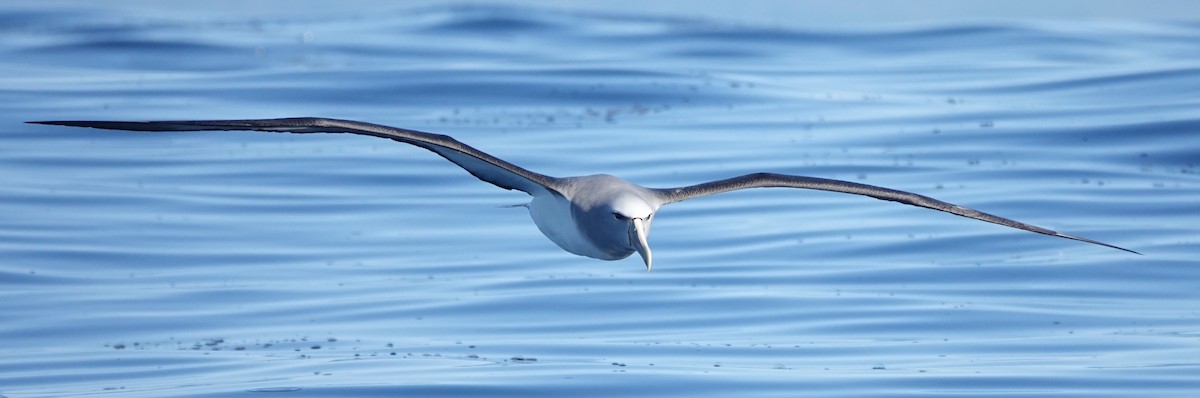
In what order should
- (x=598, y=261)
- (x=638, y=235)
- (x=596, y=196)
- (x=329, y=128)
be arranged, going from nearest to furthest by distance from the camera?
(x=329, y=128) → (x=638, y=235) → (x=596, y=196) → (x=598, y=261)

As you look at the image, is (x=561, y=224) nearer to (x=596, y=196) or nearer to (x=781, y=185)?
(x=596, y=196)

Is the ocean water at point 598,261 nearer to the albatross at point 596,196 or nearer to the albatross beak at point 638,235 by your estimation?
the albatross at point 596,196

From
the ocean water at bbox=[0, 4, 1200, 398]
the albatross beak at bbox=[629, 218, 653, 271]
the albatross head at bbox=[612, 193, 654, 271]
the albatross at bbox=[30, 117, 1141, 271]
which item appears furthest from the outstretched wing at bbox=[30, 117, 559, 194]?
the ocean water at bbox=[0, 4, 1200, 398]

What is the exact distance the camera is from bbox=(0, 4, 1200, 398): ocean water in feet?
42.9

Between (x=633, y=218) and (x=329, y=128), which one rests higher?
(x=329, y=128)

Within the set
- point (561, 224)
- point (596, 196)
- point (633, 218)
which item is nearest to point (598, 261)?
point (561, 224)

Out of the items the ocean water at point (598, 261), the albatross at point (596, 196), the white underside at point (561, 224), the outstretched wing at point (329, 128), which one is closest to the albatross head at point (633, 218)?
the albatross at point (596, 196)

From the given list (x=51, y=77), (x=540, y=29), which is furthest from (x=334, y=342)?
(x=540, y=29)

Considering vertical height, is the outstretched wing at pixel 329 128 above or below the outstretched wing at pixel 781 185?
below

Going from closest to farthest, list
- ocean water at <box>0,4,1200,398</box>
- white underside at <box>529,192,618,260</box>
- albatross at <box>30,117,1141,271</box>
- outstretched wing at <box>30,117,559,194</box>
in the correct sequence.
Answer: outstretched wing at <box>30,117,559,194</box> → albatross at <box>30,117,1141,271</box> → white underside at <box>529,192,618,260</box> → ocean water at <box>0,4,1200,398</box>

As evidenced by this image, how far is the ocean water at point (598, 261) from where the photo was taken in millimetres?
13086

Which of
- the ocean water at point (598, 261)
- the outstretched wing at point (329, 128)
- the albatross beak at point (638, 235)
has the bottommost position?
the albatross beak at point (638, 235)

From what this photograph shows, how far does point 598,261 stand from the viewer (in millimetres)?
17047

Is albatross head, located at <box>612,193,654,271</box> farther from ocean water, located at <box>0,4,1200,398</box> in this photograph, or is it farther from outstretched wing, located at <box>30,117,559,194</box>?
ocean water, located at <box>0,4,1200,398</box>
